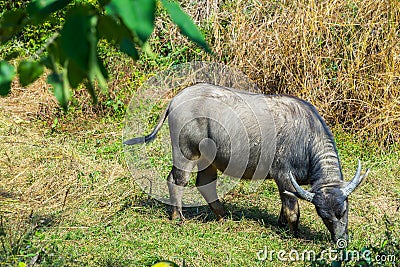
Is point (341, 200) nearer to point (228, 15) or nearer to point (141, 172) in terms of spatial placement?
point (141, 172)

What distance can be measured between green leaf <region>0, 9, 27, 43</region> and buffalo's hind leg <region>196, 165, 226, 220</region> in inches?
168

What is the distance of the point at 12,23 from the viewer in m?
1.50

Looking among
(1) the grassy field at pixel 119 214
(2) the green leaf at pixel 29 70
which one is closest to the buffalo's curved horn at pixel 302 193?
(1) the grassy field at pixel 119 214

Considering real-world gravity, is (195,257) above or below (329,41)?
below

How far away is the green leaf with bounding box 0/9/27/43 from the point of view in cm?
148

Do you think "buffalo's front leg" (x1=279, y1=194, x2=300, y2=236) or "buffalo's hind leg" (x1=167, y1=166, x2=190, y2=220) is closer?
"buffalo's front leg" (x1=279, y1=194, x2=300, y2=236)

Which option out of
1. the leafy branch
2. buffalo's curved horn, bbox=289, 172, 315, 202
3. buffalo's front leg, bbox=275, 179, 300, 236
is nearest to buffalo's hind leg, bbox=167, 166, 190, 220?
buffalo's front leg, bbox=275, 179, 300, 236

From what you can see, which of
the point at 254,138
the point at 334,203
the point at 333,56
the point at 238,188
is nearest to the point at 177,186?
the point at 254,138

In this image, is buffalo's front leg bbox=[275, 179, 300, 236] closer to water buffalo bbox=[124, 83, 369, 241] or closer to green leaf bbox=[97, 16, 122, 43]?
water buffalo bbox=[124, 83, 369, 241]

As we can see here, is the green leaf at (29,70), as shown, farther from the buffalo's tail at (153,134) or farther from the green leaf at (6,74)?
→ the buffalo's tail at (153,134)

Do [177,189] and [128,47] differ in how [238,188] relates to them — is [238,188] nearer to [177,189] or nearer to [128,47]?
[177,189]

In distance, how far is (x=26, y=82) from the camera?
145 cm

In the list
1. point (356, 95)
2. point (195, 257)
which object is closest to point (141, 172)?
point (195, 257)

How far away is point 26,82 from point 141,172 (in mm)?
4979
